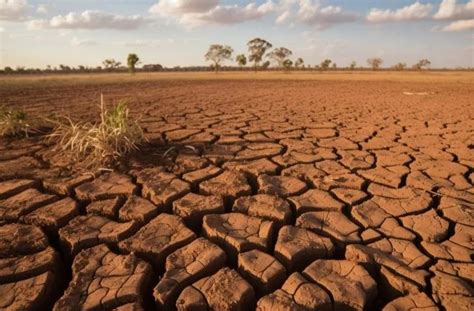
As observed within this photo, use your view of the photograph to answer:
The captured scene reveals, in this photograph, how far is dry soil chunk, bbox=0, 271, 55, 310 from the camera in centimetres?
130

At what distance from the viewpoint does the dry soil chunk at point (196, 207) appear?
1972 millimetres

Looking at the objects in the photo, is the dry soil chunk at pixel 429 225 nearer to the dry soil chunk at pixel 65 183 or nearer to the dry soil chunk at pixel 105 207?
the dry soil chunk at pixel 105 207

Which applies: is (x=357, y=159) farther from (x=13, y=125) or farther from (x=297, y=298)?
(x=13, y=125)

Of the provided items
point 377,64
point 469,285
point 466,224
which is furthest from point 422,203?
point 377,64

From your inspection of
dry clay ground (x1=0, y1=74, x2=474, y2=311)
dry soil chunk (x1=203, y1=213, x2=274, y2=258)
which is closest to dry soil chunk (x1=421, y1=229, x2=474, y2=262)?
dry clay ground (x1=0, y1=74, x2=474, y2=311)

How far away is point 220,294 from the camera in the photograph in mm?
1343

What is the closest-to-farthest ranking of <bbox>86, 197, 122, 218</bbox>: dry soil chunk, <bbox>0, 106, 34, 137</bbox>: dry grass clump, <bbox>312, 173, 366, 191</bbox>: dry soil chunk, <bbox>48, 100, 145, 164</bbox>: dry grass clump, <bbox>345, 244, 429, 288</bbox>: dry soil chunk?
<bbox>345, 244, 429, 288</bbox>: dry soil chunk → <bbox>86, 197, 122, 218</bbox>: dry soil chunk → <bbox>312, 173, 366, 191</bbox>: dry soil chunk → <bbox>48, 100, 145, 164</bbox>: dry grass clump → <bbox>0, 106, 34, 137</bbox>: dry grass clump

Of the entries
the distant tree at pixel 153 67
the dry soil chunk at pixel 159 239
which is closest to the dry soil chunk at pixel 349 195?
the dry soil chunk at pixel 159 239

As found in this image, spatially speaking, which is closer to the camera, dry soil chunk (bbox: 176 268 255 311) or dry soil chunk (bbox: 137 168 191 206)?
dry soil chunk (bbox: 176 268 255 311)

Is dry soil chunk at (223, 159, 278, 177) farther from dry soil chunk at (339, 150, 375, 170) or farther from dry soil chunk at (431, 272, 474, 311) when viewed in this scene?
dry soil chunk at (431, 272, 474, 311)

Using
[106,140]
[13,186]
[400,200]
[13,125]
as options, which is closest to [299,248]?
[400,200]

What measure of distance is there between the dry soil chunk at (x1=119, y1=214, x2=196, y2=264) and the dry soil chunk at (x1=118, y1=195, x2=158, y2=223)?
0.26ft

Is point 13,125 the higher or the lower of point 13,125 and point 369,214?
the higher

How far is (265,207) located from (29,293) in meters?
1.23
